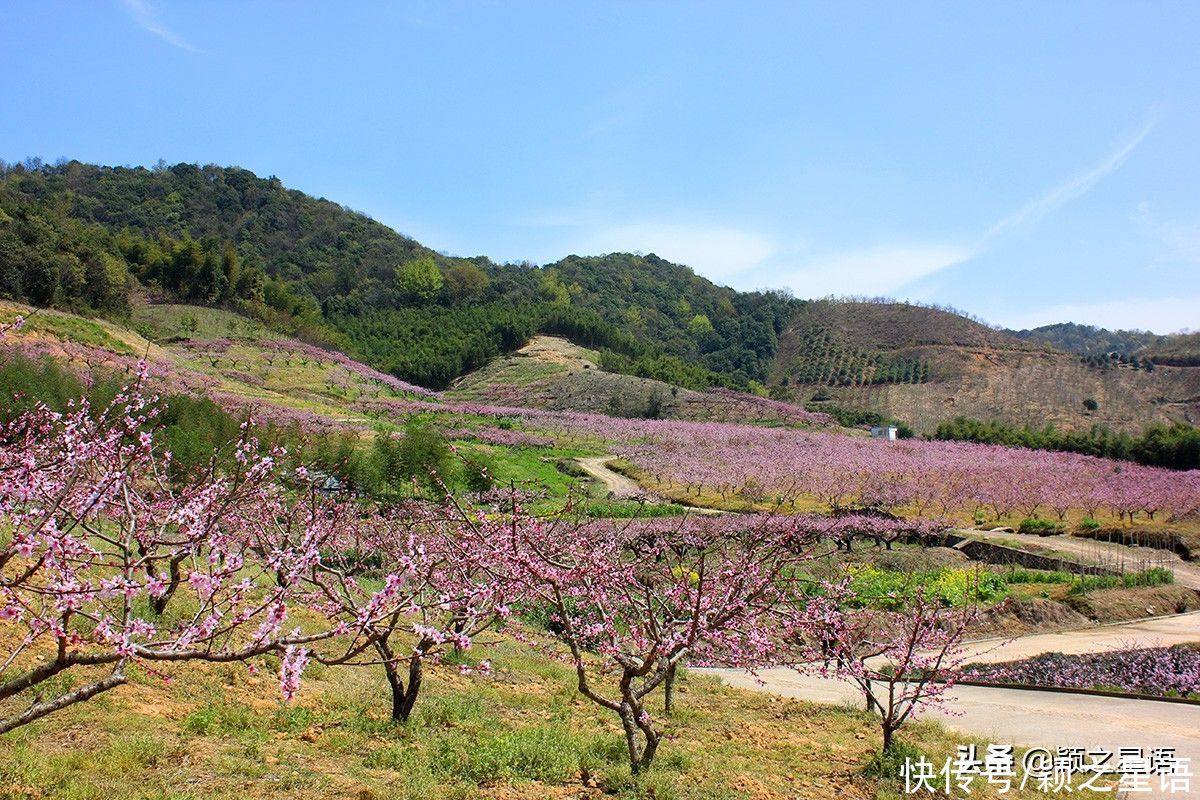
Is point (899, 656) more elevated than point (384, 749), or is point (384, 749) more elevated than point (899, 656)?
point (899, 656)

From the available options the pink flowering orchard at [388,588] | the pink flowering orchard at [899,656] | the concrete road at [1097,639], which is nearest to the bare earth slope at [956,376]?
the concrete road at [1097,639]

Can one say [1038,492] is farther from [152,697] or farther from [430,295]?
[430,295]

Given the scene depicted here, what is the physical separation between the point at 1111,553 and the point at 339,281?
348 feet

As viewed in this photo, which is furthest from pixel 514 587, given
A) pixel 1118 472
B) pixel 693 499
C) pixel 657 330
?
pixel 657 330

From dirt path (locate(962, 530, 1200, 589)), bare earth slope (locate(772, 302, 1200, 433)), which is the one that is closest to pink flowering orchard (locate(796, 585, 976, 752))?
dirt path (locate(962, 530, 1200, 589))

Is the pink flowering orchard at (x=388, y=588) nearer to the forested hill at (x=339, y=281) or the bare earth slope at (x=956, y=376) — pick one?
the forested hill at (x=339, y=281)

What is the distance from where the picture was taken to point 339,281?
114 meters

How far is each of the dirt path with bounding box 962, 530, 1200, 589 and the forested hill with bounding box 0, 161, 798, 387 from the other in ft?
170

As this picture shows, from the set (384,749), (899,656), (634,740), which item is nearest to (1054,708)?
(899,656)

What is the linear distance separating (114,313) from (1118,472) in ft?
227

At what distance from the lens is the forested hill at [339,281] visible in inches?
2446

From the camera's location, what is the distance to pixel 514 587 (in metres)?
6.43

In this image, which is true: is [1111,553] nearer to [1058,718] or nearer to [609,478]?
[1058,718]

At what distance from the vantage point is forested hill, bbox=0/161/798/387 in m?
62.1
